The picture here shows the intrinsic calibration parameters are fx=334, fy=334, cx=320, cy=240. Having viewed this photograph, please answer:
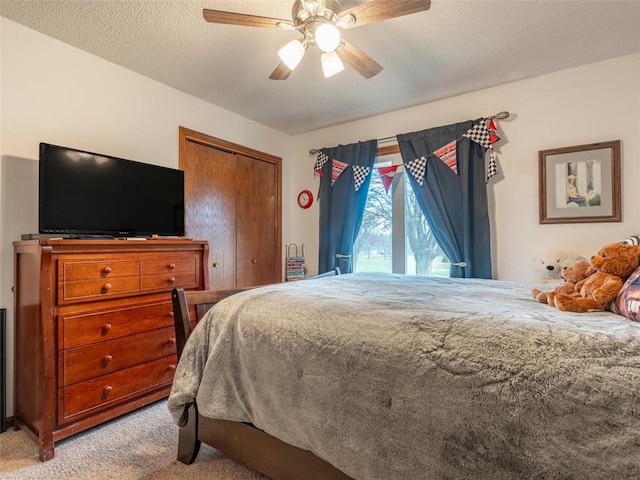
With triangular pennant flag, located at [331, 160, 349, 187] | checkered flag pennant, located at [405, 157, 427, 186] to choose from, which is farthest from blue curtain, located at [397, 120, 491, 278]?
triangular pennant flag, located at [331, 160, 349, 187]

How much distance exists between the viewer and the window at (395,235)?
3.14 m

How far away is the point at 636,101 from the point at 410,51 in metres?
1.63

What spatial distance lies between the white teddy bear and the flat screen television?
2.79 meters

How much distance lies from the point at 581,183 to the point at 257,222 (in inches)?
114

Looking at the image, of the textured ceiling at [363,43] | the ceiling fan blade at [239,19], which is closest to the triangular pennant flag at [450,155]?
the textured ceiling at [363,43]

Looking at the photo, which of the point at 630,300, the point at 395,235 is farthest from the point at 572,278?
the point at 395,235

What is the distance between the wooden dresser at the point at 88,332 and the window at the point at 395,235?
6.43 feet

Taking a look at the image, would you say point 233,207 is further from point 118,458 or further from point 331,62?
point 118,458

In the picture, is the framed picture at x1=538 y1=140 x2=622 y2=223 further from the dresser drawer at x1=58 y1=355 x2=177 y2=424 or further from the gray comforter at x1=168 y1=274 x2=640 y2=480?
the dresser drawer at x1=58 y1=355 x2=177 y2=424

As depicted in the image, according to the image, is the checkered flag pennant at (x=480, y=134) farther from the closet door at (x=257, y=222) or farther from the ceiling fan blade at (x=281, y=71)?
the closet door at (x=257, y=222)

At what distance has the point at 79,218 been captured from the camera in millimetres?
2029

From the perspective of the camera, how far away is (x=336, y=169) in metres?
3.54

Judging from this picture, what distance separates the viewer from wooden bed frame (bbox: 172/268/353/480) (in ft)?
3.76

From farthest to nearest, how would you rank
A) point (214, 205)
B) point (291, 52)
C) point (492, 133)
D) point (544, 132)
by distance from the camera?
point (214, 205), point (492, 133), point (544, 132), point (291, 52)
